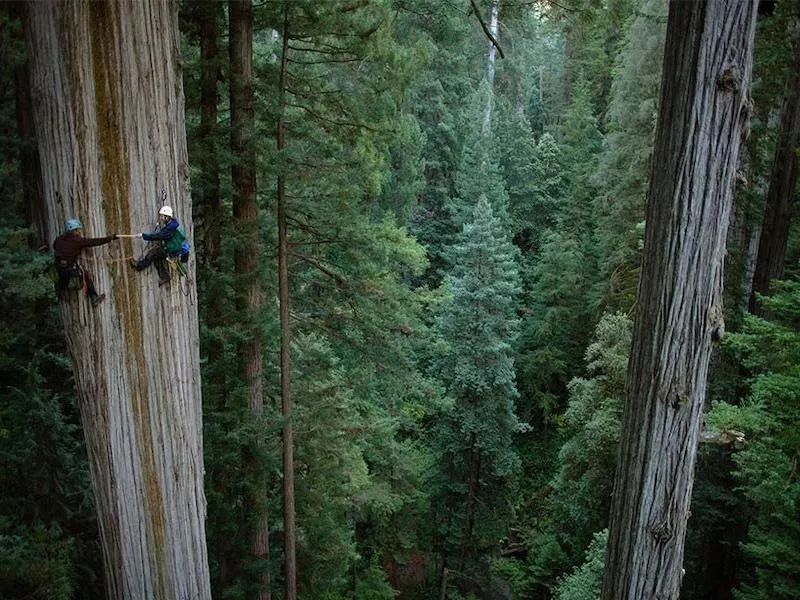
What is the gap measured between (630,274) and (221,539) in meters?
12.1

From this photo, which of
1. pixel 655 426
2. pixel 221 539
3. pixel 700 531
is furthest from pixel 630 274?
pixel 655 426

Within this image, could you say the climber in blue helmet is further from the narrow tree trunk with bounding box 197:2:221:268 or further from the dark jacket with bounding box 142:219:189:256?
the narrow tree trunk with bounding box 197:2:221:268

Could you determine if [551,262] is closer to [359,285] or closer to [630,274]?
[630,274]

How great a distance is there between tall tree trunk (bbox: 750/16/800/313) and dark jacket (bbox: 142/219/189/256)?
924 cm

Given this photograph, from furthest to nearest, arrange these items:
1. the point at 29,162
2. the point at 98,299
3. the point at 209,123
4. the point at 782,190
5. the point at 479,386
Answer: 1. the point at 479,386
2. the point at 782,190
3. the point at 29,162
4. the point at 209,123
5. the point at 98,299

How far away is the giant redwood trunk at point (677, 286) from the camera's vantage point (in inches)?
115

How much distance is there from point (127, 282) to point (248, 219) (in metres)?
3.60

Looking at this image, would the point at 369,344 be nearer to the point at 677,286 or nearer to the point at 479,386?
the point at 677,286

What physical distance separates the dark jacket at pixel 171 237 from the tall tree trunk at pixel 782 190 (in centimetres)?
924

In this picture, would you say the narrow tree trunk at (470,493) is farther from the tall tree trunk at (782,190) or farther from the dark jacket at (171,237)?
the dark jacket at (171,237)

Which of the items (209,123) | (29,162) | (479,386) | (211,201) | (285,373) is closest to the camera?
(209,123)

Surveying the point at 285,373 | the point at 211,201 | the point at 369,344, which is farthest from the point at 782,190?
the point at 211,201

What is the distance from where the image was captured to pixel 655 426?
3434mm

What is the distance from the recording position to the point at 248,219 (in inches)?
277
